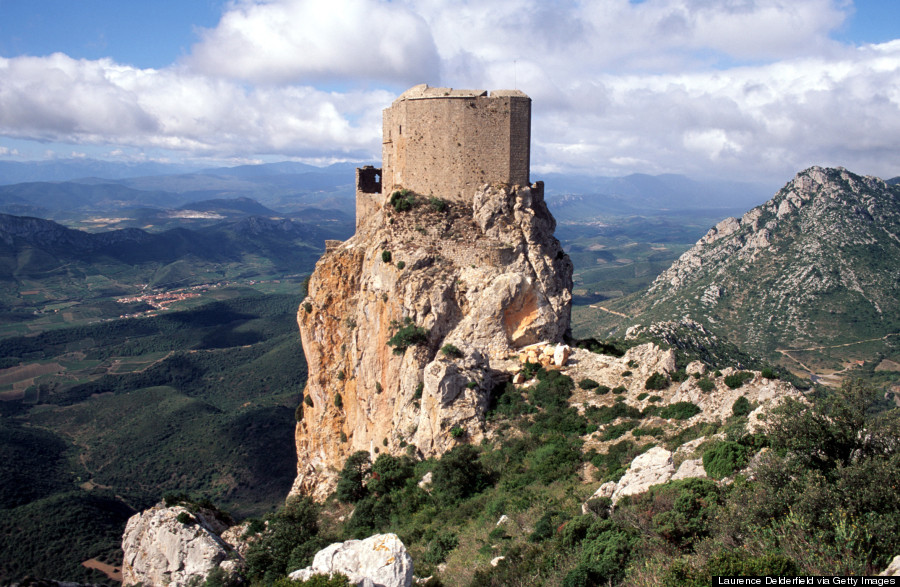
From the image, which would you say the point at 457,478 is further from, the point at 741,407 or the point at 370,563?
the point at 741,407

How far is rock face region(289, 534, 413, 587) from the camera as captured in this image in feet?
43.5

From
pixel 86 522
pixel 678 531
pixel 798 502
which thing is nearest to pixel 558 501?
pixel 678 531

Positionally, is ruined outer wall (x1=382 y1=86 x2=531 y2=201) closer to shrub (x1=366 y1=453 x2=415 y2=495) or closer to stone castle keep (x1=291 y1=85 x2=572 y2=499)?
stone castle keep (x1=291 y1=85 x2=572 y2=499)

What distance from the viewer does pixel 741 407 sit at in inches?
754

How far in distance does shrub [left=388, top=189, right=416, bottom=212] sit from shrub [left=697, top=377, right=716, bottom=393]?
16117 mm

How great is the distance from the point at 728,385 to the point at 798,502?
32.3 feet

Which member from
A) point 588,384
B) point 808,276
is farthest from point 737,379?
point 808,276

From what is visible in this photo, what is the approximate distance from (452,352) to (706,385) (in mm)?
10714

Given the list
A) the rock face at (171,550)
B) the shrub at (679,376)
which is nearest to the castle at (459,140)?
the shrub at (679,376)

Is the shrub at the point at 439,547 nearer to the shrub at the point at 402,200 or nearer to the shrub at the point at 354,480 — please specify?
the shrub at the point at 354,480

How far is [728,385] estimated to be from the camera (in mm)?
20875

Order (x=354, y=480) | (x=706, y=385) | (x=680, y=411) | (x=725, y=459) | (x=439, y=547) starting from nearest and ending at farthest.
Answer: (x=725, y=459), (x=439, y=547), (x=680, y=411), (x=706, y=385), (x=354, y=480)

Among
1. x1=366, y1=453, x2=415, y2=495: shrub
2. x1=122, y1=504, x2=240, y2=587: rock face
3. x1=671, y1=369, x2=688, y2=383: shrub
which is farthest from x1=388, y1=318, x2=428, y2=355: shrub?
x1=671, y1=369, x2=688, y2=383: shrub

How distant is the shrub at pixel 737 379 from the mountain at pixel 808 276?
58225mm
